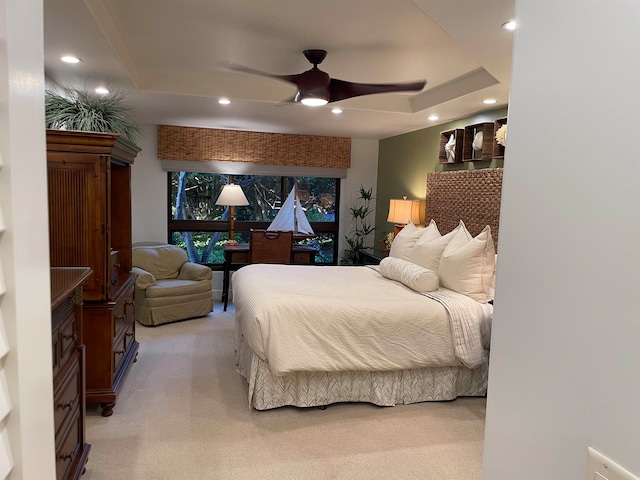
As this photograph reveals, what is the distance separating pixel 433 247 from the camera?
12.2ft

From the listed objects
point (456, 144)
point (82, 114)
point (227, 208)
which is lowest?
point (227, 208)

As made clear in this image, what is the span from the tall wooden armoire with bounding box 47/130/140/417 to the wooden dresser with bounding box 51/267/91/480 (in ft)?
2.22

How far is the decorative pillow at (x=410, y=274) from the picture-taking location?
133 inches

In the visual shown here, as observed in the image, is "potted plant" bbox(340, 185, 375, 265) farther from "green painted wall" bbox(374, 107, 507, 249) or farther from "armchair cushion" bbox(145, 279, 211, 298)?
"armchair cushion" bbox(145, 279, 211, 298)

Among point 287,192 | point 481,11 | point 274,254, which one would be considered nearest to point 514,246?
point 481,11

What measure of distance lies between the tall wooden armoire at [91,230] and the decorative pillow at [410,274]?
2.12m

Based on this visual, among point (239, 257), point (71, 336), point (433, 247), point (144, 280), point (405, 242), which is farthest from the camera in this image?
point (239, 257)

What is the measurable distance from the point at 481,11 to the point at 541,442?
1985 mm

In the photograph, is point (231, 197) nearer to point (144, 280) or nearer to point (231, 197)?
point (231, 197)

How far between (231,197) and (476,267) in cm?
341

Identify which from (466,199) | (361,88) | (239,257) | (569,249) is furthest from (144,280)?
(569,249)

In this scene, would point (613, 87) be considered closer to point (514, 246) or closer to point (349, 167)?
point (514, 246)

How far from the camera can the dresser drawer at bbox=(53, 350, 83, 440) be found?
173cm

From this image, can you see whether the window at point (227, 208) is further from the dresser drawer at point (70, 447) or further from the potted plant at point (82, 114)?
the dresser drawer at point (70, 447)
